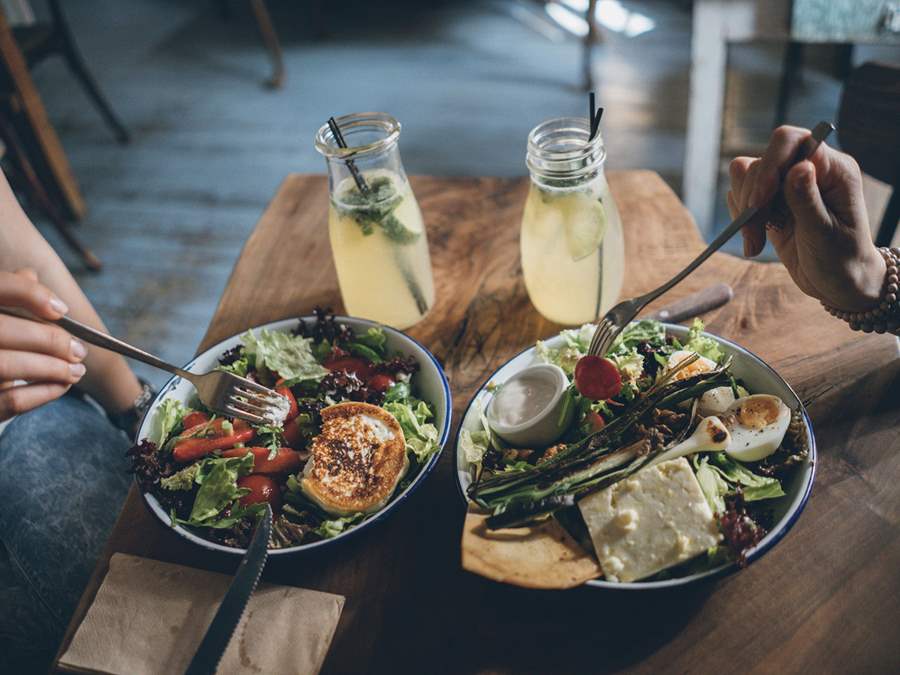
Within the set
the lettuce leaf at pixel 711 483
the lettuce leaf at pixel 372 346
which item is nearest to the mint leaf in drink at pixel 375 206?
the lettuce leaf at pixel 372 346

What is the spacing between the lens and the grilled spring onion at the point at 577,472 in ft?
2.90

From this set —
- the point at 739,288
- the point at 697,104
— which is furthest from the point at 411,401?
the point at 697,104

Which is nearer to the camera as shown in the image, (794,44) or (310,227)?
(310,227)

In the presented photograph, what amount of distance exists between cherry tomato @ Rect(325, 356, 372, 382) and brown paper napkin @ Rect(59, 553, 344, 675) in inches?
14.5

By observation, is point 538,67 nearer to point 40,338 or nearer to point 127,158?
point 127,158

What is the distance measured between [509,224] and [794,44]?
2.48 m

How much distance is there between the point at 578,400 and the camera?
3.34 feet

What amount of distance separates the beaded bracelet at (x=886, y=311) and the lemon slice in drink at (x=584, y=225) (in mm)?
387

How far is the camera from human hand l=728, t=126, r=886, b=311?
98cm

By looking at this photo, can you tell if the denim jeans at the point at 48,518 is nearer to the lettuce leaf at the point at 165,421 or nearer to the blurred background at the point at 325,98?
the lettuce leaf at the point at 165,421

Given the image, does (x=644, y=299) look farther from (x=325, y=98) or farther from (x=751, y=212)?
(x=325, y=98)

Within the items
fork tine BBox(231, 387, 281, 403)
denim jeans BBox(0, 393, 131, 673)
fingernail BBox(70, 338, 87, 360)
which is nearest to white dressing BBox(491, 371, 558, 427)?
fork tine BBox(231, 387, 281, 403)

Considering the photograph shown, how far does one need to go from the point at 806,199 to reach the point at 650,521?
49 cm

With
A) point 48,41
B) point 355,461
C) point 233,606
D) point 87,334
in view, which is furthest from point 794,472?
point 48,41
